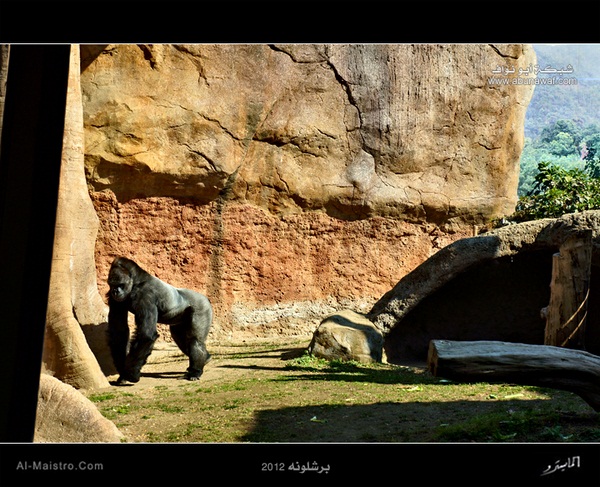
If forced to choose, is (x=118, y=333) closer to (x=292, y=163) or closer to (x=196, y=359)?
(x=196, y=359)

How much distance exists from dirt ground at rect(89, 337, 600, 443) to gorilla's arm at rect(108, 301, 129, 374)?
32 cm

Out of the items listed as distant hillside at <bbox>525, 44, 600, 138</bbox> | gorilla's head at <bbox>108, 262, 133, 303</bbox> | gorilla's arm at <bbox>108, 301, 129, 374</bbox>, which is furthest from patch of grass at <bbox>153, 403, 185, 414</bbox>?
distant hillside at <bbox>525, 44, 600, 138</bbox>

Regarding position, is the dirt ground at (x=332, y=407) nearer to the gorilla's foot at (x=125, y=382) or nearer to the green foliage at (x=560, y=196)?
the gorilla's foot at (x=125, y=382)

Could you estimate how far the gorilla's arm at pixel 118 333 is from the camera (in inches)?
277

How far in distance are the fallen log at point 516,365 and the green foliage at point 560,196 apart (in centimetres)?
706

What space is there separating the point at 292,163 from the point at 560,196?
4.03 metres

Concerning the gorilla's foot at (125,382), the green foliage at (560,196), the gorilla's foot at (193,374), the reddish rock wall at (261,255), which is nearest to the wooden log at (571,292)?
the green foliage at (560,196)

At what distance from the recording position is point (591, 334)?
30.6ft

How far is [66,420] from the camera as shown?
13.6 ft

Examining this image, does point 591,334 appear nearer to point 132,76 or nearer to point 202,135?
point 202,135

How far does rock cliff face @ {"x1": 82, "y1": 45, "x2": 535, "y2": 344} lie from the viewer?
995cm

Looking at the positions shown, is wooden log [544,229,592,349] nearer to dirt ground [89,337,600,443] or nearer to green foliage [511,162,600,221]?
dirt ground [89,337,600,443]

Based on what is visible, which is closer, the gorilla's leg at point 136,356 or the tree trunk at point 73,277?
the tree trunk at point 73,277
